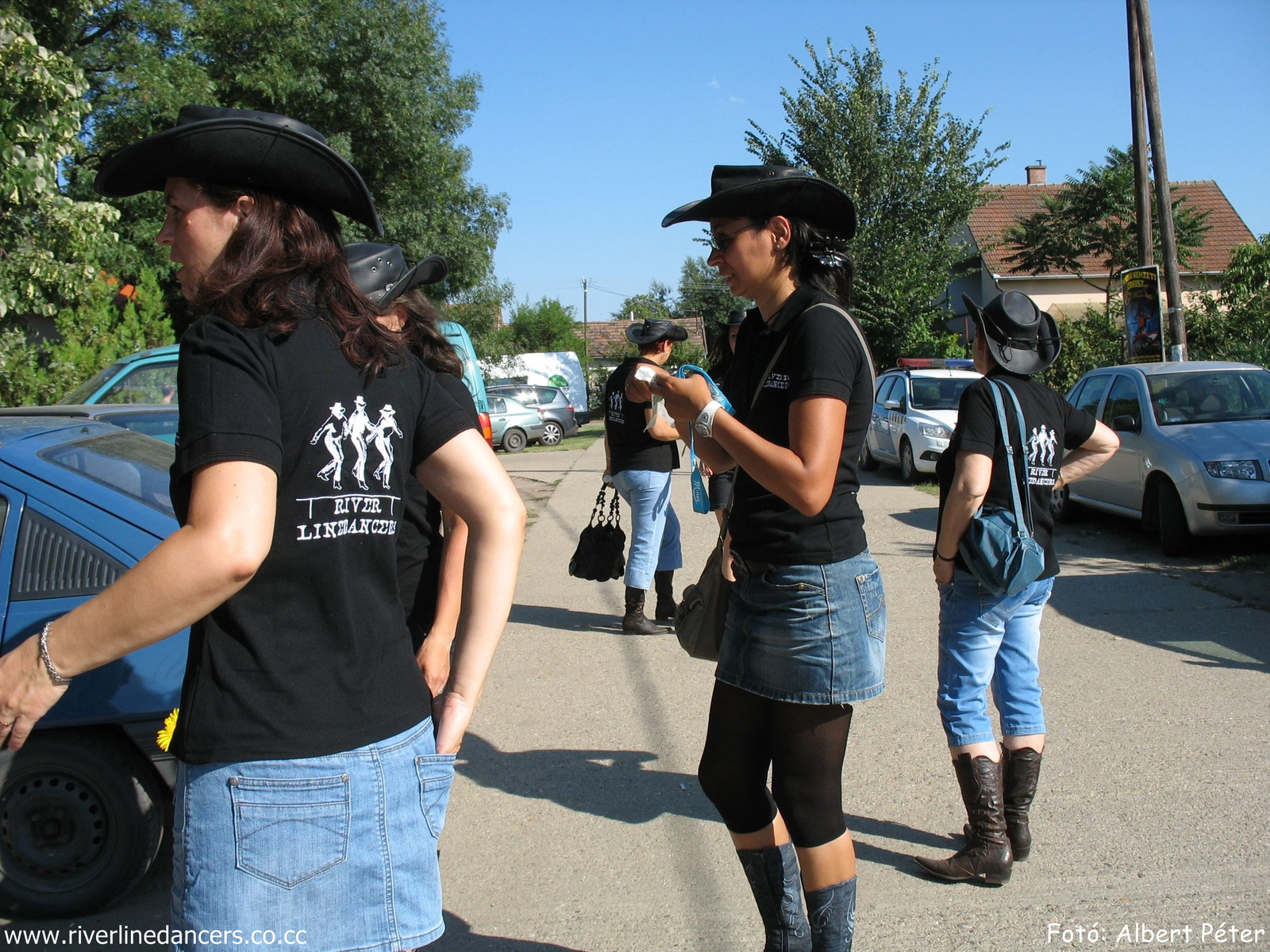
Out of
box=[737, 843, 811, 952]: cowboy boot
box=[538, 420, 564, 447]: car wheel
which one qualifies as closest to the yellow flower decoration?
box=[737, 843, 811, 952]: cowboy boot

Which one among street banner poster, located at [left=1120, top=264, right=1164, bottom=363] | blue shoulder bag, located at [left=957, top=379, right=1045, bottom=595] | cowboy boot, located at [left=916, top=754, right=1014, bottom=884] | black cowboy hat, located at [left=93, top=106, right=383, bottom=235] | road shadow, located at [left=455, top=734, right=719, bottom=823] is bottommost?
road shadow, located at [left=455, top=734, right=719, bottom=823]

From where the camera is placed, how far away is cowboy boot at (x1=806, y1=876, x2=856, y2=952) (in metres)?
2.37

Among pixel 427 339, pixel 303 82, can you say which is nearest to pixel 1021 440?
pixel 427 339

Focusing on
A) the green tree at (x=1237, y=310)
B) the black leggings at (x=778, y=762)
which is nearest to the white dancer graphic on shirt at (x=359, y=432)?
the black leggings at (x=778, y=762)

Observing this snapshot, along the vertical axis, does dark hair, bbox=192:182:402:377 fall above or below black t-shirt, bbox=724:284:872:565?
above

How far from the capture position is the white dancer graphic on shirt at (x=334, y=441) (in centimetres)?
150

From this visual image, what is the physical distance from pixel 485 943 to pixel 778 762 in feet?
4.01

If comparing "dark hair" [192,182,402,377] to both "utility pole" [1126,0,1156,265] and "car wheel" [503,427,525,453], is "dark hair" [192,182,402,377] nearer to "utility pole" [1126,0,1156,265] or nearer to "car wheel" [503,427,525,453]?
"utility pole" [1126,0,1156,265]

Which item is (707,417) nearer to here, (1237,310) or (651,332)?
(651,332)

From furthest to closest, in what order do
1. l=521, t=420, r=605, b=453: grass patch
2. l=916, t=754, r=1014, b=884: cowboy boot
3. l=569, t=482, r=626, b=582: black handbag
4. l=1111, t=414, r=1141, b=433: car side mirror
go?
1. l=521, t=420, r=605, b=453: grass patch
2. l=1111, t=414, r=1141, b=433: car side mirror
3. l=569, t=482, r=626, b=582: black handbag
4. l=916, t=754, r=1014, b=884: cowboy boot

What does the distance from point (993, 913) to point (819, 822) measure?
1.11 metres

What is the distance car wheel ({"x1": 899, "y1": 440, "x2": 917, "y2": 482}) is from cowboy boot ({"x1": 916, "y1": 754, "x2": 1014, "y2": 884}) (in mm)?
11311

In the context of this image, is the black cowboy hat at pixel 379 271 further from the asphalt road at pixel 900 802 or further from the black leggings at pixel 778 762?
the asphalt road at pixel 900 802

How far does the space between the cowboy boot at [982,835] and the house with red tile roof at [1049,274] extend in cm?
2593
